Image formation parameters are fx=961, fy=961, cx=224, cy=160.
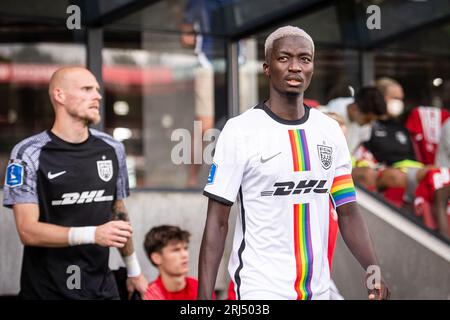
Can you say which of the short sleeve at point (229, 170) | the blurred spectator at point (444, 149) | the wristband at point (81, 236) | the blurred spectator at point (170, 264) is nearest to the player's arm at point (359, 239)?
the short sleeve at point (229, 170)

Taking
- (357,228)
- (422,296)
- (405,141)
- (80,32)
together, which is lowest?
(422,296)

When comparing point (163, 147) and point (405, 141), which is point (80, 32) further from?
point (405, 141)

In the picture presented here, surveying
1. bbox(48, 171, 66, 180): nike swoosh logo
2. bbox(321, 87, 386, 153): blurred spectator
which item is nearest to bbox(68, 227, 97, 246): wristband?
bbox(48, 171, 66, 180): nike swoosh logo

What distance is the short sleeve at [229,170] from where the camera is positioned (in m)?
3.83

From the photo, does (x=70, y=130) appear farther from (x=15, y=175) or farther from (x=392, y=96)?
(x=392, y=96)

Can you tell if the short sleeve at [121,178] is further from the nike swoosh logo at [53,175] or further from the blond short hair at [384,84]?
the blond short hair at [384,84]

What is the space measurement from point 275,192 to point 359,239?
1.56ft

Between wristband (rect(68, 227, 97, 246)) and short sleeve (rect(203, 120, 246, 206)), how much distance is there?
1.19 metres

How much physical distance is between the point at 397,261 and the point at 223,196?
4.16 metres

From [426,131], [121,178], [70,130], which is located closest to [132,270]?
[121,178]

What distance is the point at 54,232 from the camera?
16.0 ft

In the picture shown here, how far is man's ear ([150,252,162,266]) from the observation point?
21.1ft

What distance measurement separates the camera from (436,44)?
9.73m

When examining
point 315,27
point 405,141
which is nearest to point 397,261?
point 405,141
